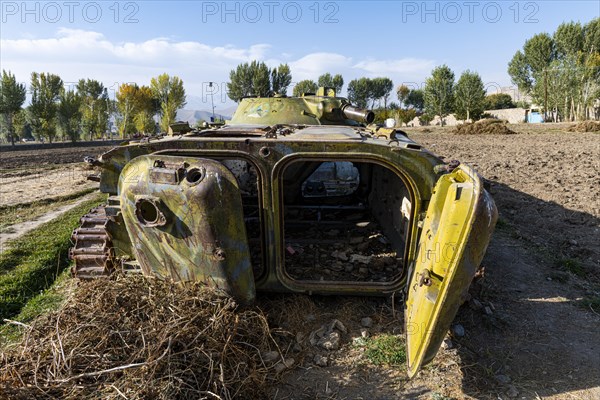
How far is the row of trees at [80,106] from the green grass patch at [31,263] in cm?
2872

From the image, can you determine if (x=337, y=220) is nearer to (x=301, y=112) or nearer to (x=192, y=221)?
(x=301, y=112)

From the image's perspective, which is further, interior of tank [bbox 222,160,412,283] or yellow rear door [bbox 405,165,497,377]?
interior of tank [bbox 222,160,412,283]

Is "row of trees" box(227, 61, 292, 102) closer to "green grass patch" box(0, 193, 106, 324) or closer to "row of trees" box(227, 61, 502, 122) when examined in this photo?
"row of trees" box(227, 61, 502, 122)

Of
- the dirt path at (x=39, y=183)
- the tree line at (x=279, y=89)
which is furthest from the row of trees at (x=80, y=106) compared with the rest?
the dirt path at (x=39, y=183)

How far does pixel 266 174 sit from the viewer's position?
3758 millimetres

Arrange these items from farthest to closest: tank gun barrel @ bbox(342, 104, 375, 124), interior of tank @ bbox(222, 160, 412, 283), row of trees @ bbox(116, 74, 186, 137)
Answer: row of trees @ bbox(116, 74, 186, 137), tank gun barrel @ bbox(342, 104, 375, 124), interior of tank @ bbox(222, 160, 412, 283)

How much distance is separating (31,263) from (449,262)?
17.9ft

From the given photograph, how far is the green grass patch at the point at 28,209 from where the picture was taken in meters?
8.31

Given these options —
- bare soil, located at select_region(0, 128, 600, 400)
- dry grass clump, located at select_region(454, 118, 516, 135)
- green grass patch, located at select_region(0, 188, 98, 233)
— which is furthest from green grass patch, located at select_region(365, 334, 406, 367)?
dry grass clump, located at select_region(454, 118, 516, 135)

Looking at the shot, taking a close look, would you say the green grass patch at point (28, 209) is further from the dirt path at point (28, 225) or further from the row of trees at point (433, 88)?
the row of trees at point (433, 88)

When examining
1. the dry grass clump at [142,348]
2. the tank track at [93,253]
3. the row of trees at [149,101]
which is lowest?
the dry grass clump at [142,348]

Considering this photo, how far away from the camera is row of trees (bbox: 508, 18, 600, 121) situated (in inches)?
1537

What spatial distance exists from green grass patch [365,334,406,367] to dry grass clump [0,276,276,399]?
0.83 m

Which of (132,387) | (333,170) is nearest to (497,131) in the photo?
(333,170)
